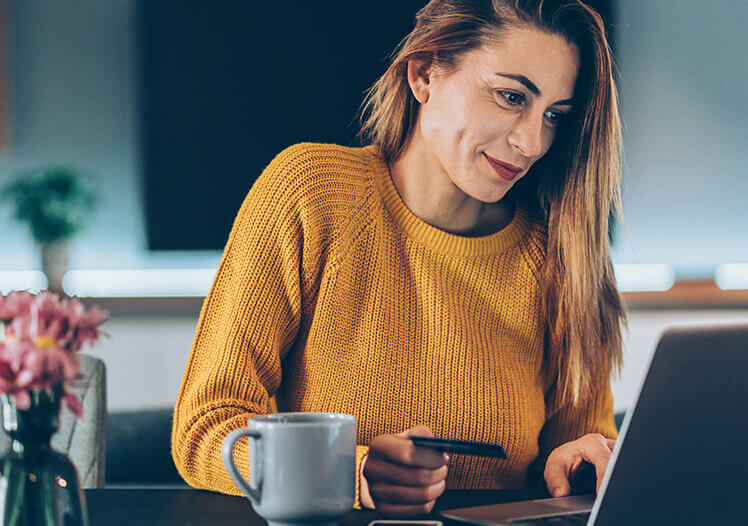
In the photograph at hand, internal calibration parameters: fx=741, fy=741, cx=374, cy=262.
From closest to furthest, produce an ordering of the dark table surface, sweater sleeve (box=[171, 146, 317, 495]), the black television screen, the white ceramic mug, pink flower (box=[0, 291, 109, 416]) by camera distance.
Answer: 1. pink flower (box=[0, 291, 109, 416])
2. the white ceramic mug
3. the dark table surface
4. sweater sleeve (box=[171, 146, 317, 495])
5. the black television screen

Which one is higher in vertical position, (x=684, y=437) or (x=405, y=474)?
(x=684, y=437)

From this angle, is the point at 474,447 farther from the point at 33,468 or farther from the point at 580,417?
the point at 580,417

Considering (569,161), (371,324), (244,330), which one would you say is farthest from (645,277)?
(244,330)

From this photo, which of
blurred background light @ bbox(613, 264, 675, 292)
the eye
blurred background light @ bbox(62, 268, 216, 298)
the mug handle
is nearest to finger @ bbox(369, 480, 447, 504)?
the mug handle

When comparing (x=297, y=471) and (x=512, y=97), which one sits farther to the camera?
(x=512, y=97)

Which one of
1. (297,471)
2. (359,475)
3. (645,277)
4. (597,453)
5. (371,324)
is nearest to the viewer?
(297,471)

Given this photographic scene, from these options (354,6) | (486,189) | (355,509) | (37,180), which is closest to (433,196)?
(486,189)

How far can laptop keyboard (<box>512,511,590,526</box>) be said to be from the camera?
68cm

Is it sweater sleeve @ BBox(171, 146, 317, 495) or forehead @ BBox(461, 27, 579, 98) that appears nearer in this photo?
sweater sleeve @ BBox(171, 146, 317, 495)

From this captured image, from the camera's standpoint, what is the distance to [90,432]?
3.88ft

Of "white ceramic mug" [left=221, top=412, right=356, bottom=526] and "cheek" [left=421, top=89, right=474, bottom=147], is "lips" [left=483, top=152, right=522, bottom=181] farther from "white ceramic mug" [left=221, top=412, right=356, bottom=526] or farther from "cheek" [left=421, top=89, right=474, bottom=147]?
"white ceramic mug" [left=221, top=412, right=356, bottom=526]

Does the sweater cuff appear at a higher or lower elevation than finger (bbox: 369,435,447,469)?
lower

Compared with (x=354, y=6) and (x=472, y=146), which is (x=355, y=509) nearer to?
(x=472, y=146)

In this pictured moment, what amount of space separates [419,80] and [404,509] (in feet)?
2.41
